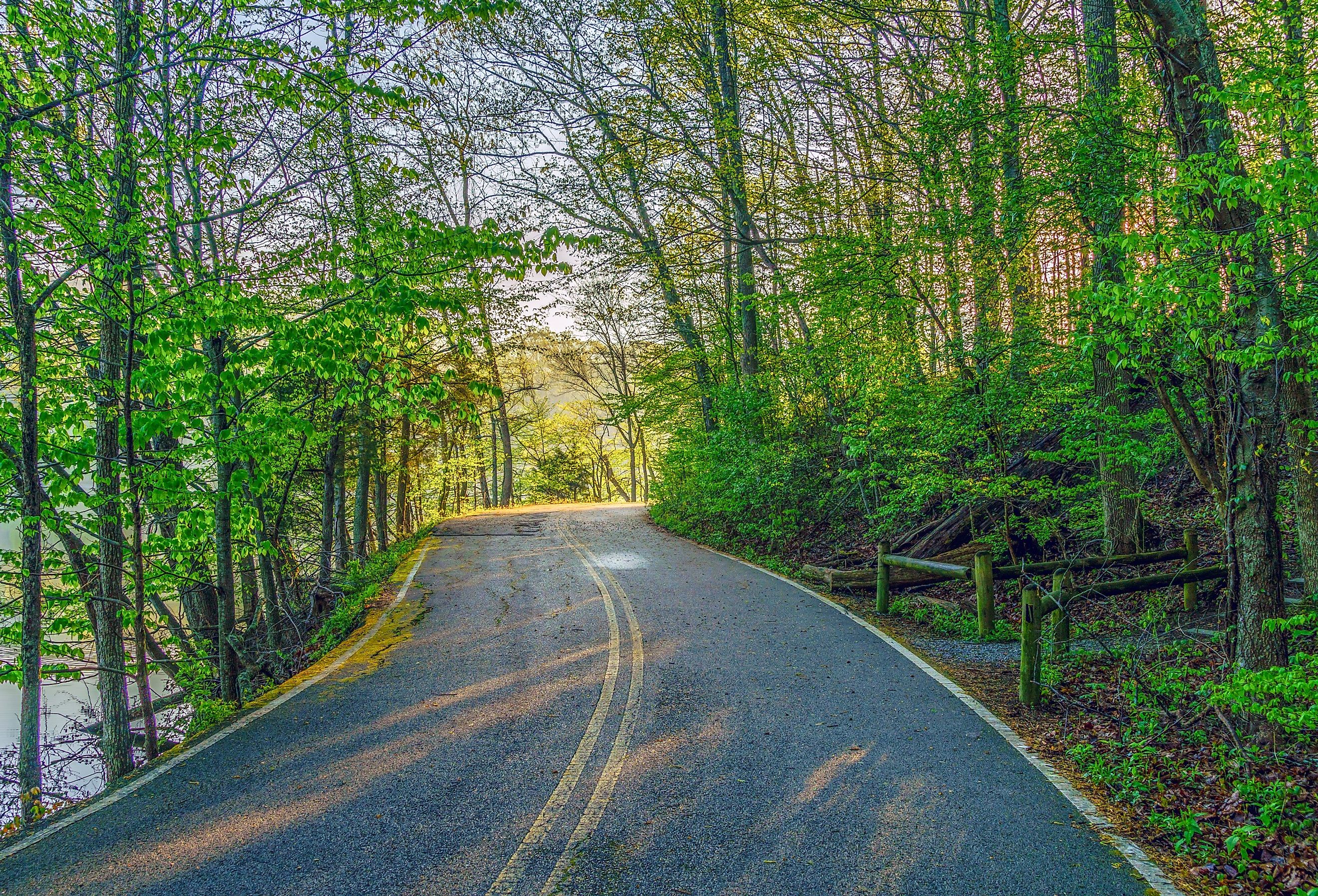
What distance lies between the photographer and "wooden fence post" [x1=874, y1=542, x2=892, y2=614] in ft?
31.9

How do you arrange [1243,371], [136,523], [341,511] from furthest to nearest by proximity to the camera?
[341,511] < [136,523] < [1243,371]

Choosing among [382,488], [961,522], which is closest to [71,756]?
[382,488]

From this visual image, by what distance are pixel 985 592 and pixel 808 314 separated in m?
10.7

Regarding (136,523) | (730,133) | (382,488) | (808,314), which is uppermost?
(730,133)

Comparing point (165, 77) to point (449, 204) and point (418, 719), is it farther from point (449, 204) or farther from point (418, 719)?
point (449, 204)

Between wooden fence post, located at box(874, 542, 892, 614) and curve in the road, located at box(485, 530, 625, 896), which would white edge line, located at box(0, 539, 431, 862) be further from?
wooden fence post, located at box(874, 542, 892, 614)

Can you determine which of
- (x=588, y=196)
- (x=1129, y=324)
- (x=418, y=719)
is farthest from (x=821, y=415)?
(x=418, y=719)

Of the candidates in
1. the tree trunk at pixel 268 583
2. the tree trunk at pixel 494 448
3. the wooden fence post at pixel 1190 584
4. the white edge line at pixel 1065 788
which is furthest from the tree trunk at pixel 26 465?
the tree trunk at pixel 494 448

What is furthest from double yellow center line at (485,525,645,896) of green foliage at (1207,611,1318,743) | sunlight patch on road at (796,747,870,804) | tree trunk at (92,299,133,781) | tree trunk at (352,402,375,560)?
tree trunk at (352,402,375,560)

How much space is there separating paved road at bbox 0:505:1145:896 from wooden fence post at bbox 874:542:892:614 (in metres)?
1.99

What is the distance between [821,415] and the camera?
665 inches

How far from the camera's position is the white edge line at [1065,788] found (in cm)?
351

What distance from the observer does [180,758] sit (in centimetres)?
519

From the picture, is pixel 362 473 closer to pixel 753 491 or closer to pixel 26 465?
pixel 753 491
